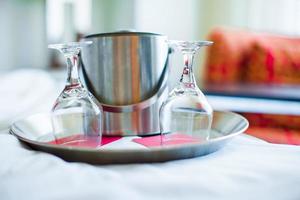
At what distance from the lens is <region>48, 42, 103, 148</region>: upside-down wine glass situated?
0.56m

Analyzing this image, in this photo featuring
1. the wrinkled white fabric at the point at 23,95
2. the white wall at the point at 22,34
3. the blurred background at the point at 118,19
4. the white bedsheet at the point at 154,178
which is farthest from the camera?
the blurred background at the point at 118,19

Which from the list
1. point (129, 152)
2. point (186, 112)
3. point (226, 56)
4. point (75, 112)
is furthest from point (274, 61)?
point (129, 152)

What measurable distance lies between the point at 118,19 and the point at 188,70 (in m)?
1.63

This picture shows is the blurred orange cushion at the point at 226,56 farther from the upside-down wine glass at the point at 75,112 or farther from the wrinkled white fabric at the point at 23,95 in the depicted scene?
the upside-down wine glass at the point at 75,112

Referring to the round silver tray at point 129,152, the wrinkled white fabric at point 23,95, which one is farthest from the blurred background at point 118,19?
the round silver tray at point 129,152

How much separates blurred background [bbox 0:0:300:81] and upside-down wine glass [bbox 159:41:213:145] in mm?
1315

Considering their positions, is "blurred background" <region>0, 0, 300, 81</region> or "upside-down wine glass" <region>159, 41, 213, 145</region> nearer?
"upside-down wine glass" <region>159, 41, 213, 145</region>

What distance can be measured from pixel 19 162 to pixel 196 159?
Answer: 0.22 m

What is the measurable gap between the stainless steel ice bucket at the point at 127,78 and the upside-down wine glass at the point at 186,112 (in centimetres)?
2

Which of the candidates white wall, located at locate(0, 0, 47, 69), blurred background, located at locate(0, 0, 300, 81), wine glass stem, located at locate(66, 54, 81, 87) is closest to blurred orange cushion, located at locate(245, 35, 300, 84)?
blurred background, located at locate(0, 0, 300, 81)

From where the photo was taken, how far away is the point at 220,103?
109 centimetres

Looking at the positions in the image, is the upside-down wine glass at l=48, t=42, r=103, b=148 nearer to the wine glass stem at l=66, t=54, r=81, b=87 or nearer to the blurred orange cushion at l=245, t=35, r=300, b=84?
the wine glass stem at l=66, t=54, r=81, b=87

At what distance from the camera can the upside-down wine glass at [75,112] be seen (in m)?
0.56

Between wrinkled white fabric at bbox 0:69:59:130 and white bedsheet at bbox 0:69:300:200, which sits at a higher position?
white bedsheet at bbox 0:69:300:200
